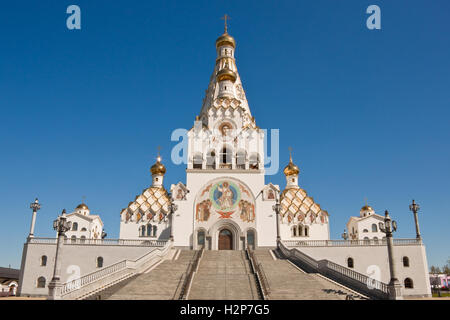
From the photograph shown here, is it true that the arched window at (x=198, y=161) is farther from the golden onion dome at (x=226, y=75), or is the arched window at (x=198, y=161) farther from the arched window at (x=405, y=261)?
the arched window at (x=405, y=261)

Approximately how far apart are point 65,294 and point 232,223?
1792cm

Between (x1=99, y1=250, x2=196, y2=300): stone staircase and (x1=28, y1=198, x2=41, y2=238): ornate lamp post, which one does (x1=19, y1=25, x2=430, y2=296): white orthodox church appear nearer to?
(x1=28, y1=198, x2=41, y2=238): ornate lamp post

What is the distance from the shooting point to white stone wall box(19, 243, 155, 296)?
1038 inches

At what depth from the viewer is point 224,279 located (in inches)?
729

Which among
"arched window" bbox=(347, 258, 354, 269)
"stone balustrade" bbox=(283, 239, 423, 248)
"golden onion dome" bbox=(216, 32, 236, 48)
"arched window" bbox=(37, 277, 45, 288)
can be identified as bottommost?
"arched window" bbox=(37, 277, 45, 288)

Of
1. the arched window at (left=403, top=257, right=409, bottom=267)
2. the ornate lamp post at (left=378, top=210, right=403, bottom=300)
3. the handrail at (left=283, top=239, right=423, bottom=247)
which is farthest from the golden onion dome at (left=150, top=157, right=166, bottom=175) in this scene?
the ornate lamp post at (left=378, top=210, right=403, bottom=300)

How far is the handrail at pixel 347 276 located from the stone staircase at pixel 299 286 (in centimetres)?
52

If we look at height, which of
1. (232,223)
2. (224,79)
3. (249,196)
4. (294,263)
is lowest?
(294,263)

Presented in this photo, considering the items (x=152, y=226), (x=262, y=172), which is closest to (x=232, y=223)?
(x=262, y=172)

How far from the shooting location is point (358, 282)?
1692cm

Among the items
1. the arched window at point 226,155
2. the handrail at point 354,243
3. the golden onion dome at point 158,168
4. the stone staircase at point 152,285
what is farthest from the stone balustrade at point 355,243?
the golden onion dome at point 158,168

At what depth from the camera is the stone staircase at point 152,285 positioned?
1543 cm

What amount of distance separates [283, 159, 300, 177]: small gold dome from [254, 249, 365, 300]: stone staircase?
21540 millimetres
